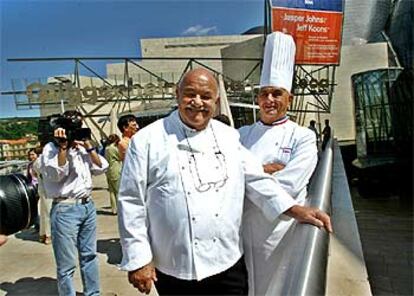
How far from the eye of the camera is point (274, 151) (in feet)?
6.79

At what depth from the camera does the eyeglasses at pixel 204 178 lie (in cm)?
156

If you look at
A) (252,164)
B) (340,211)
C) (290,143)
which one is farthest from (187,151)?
(340,211)

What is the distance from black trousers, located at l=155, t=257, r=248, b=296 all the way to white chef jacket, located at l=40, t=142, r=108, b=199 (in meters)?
1.42

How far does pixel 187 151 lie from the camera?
1.60m

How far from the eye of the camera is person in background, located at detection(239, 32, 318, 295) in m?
1.74

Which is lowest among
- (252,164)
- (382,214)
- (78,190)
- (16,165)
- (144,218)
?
(382,214)

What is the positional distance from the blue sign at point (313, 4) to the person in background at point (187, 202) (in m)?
12.3

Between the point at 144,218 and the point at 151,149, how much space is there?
9.6 inches

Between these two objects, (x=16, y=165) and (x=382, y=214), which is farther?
(x=382, y=214)

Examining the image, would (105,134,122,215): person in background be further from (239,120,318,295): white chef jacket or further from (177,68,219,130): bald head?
(177,68,219,130): bald head

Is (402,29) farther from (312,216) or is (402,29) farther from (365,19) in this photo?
(312,216)

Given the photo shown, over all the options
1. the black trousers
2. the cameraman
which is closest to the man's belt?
the cameraman

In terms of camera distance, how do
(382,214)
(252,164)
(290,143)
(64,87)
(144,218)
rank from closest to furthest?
(144,218), (252,164), (290,143), (382,214), (64,87)

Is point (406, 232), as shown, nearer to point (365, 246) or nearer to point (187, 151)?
point (365, 246)
